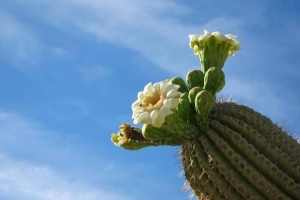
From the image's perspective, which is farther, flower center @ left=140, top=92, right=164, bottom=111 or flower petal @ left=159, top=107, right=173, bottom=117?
flower center @ left=140, top=92, right=164, bottom=111

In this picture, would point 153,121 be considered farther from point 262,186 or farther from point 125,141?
point 262,186

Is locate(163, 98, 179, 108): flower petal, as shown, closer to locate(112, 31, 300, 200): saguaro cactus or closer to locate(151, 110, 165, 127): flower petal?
locate(112, 31, 300, 200): saguaro cactus

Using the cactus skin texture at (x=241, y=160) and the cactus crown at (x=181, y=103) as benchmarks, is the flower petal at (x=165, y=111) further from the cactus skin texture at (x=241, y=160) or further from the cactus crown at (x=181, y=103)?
the cactus skin texture at (x=241, y=160)

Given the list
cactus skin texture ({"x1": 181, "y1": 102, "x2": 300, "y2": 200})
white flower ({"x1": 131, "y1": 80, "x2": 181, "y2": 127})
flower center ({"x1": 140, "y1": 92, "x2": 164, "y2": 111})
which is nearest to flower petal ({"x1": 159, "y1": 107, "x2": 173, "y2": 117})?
white flower ({"x1": 131, "y1": 80, "x2": 181, "y2": 127})

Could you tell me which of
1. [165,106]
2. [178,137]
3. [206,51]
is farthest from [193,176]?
[206,51]

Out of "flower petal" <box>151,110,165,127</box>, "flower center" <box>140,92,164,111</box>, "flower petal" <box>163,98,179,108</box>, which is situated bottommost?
"flower petal" <box>151,110,165,127</box>

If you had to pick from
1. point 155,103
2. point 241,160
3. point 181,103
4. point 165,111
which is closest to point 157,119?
point 165,111

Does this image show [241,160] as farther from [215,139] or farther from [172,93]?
[172,93]
